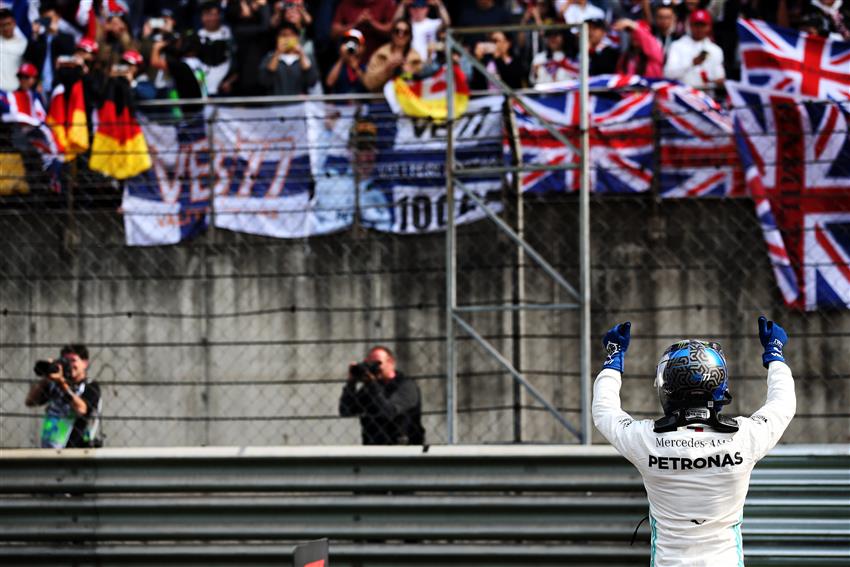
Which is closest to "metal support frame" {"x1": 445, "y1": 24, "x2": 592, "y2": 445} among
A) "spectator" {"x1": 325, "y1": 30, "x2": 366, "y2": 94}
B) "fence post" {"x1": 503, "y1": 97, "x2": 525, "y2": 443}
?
"fence post" {"x1": 503, "y1": 97, "x2": 525, "y2": 443}

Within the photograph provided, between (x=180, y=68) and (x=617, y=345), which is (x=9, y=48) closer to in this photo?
(x=180, y=68)

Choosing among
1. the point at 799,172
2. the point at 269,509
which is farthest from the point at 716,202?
the point at 269,509

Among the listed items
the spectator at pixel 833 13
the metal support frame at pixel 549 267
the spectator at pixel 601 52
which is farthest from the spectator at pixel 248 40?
the metal support frame at pixel 549 267

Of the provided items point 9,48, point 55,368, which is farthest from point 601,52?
point 55,368

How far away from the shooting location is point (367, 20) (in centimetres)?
1162

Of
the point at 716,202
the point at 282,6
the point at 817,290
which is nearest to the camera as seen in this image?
the point at 817,290

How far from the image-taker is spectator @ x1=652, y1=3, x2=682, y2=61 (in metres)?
10.8

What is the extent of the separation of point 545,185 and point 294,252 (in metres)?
1.67

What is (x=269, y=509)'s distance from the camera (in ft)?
20.7

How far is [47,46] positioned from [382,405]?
5641 millimetres

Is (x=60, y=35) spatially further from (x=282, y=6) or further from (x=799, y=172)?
(x=799, y=172)

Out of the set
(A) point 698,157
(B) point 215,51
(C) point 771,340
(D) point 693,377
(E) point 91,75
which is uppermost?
(B) point 215,51

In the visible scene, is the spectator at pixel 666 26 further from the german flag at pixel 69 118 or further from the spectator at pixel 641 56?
the german flag at pixel 69 118

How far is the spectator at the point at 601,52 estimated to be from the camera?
10.6 m
